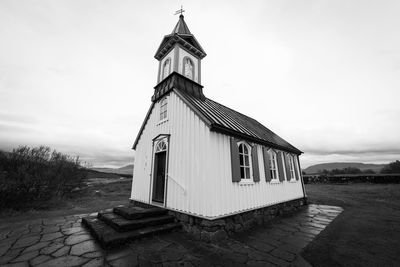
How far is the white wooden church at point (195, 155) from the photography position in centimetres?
525

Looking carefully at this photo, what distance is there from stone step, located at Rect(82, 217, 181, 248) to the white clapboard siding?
2.71ft

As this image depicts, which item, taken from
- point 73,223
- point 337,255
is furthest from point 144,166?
point 337,255

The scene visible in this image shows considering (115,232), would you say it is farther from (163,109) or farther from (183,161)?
(163,109)

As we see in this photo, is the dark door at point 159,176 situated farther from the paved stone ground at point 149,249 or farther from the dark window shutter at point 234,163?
the dark window shutter at point 234,163

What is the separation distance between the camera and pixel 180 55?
8.27 m

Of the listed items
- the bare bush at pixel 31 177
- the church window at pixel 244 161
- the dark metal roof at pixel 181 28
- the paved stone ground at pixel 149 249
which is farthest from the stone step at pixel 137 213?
the dark metal roof at pixel 181 28

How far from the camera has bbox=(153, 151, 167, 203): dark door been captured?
7184 millimetres

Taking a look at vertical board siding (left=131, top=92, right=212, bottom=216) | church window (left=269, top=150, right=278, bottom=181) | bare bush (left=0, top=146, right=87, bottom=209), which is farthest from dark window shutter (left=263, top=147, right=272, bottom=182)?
bare bush (left=0, top=146, right=87, bottom=209)

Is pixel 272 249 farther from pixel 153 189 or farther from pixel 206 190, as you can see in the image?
pixel 153 189

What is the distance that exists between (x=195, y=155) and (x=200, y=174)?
2.28 feet

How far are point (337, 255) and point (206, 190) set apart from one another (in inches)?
144

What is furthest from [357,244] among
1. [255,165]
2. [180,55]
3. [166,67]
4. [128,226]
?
[166,67]

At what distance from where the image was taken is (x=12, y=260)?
11.0ft

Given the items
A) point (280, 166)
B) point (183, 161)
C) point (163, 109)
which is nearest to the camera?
point (183, 161)
